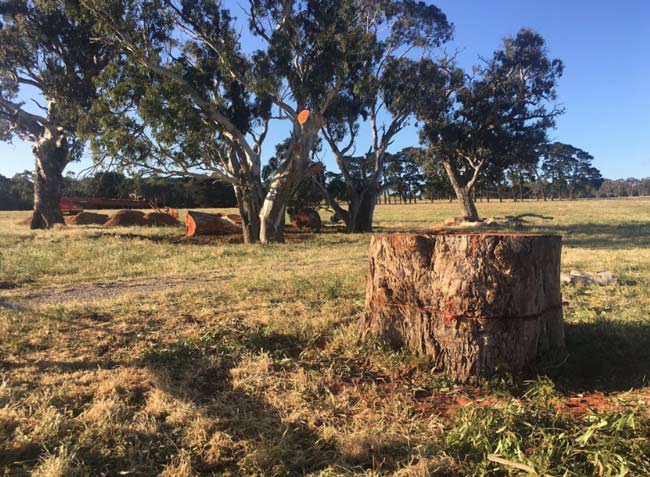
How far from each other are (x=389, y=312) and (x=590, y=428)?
1.77 m

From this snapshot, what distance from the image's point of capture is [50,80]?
18.1 meters

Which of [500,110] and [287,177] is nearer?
[287,177]

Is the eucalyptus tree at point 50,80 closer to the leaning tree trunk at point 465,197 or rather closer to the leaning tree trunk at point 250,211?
the leaning tree trunk at point 250,211

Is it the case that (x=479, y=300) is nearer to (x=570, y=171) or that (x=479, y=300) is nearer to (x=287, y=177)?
(x=287, y=177)

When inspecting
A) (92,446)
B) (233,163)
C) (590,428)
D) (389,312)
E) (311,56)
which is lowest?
(92,446)

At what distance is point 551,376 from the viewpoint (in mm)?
3439

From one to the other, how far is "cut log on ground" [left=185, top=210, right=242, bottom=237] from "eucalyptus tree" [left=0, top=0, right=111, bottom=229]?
477 centimetres

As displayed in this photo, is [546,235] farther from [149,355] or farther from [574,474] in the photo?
[149,355]

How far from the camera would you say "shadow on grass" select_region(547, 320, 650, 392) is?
3376mm

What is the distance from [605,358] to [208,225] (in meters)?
15.3

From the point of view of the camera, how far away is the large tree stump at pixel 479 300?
339cm

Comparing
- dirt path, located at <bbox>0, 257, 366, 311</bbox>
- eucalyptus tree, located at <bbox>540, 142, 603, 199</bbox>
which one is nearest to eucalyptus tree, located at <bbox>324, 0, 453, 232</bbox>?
dirt path, located at <bbox>0, 257, 366, 311</bbox>

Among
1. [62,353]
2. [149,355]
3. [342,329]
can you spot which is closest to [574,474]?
[342,329]

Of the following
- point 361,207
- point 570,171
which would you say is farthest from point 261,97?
point 570,171
